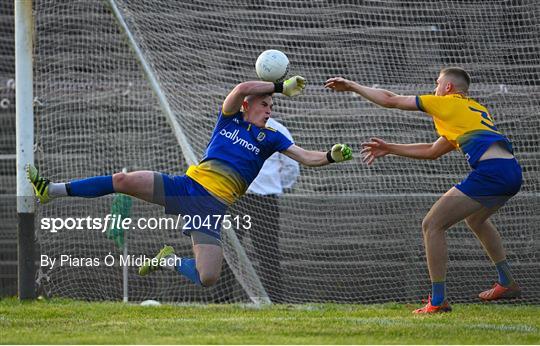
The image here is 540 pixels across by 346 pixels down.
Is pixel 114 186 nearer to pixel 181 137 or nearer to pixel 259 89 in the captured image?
pixel 259 89

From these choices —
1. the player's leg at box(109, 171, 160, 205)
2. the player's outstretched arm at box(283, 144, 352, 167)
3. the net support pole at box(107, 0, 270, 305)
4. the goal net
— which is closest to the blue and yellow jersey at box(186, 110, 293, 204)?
the player's outstretched arm at box(283, 144, 352, 167)

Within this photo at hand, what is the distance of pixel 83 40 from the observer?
1254 cm

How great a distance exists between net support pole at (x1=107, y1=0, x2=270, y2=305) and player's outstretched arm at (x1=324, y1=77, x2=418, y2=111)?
8.76 ft

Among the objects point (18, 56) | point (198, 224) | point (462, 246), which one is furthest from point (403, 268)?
point (18, 56)

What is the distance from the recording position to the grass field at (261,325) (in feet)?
21.6

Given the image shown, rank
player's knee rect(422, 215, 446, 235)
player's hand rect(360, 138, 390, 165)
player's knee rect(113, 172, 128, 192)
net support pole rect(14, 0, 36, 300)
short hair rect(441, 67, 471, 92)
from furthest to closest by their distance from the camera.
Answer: net support pole rect(14, 0, 36, 300), short hair rect(441, 67, 471, 92), player's hand rect(360, 138, 390, 165), player's knee rect(422, 215, 446, 235), player's knee rect(113, 172, 128, 192)

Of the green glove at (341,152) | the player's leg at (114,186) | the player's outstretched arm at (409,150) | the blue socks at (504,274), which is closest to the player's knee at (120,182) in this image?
the player's leg at (114,186)

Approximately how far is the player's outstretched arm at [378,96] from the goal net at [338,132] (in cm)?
279

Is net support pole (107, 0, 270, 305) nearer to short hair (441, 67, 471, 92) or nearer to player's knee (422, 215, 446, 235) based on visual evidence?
player's knee (422, 215, 446, 235)

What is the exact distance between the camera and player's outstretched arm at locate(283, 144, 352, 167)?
7.82 m

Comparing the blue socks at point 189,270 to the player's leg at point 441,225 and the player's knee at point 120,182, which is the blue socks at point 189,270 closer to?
the player's knee at point 120,182

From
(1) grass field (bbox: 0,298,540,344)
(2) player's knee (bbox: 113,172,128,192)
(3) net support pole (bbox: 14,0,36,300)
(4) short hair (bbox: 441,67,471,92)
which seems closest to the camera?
(1) grass field (bbox: 0,298,540,344)

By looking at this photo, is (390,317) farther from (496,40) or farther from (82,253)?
(82,253)

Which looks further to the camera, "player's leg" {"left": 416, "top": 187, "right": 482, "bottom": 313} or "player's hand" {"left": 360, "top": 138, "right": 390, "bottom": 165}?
"player's hand" {"left": 360, "top": 138, "right": 390, "bottom": 165}
